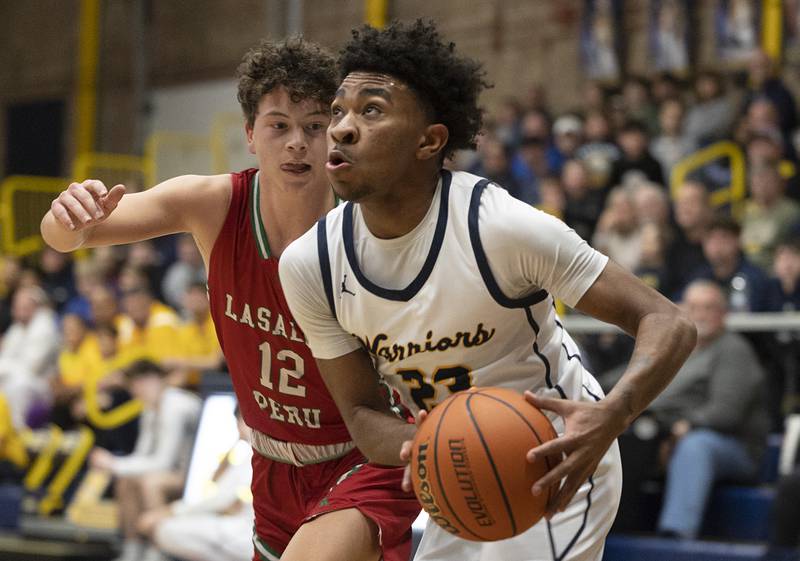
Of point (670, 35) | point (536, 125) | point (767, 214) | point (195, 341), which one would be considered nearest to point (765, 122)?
point (767, 214)

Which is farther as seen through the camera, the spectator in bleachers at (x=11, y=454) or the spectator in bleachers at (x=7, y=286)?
the spectator in bleachers at (x=7, y=286)

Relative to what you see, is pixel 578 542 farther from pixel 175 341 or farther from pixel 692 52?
pixel 692 52

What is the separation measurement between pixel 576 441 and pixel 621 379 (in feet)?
0.78

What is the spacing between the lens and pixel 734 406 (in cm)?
653

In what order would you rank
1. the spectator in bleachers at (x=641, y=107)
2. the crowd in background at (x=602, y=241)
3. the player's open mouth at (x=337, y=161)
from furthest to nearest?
the spectator in bleachers at (x=641, y=107)
the crowd in background at (x=602, y=241)
the player's open mouth at (x=337, y=161)

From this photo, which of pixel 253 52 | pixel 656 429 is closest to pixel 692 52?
pixel 656 429

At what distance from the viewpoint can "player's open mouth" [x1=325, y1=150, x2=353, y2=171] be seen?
10.1 feet

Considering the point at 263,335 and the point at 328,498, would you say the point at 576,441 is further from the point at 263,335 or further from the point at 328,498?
the point at 263,335

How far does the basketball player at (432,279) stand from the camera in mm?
3012

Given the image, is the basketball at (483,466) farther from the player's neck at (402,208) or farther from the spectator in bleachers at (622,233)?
the spectator in bleachers at (622,233)

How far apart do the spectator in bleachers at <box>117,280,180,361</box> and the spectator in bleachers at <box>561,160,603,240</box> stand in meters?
3.46

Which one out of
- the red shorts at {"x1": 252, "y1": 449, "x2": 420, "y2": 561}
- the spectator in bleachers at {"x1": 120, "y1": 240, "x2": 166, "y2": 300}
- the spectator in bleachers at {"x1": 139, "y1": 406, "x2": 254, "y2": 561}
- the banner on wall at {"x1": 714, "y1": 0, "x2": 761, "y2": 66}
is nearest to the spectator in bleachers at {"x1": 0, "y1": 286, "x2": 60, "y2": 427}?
the spectator in bleachers at {"x1": 120, "y1": 240, "x2": 166, "y2": 300}

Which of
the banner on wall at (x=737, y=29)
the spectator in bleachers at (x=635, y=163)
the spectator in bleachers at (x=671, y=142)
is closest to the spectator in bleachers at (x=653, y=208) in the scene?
the spectator in bleachers at (x=635, y=163)

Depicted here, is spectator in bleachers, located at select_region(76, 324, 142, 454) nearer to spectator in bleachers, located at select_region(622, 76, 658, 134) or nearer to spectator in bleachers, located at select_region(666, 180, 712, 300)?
spectator in bleachers, located at select_region(666, 180, 712, 300)
